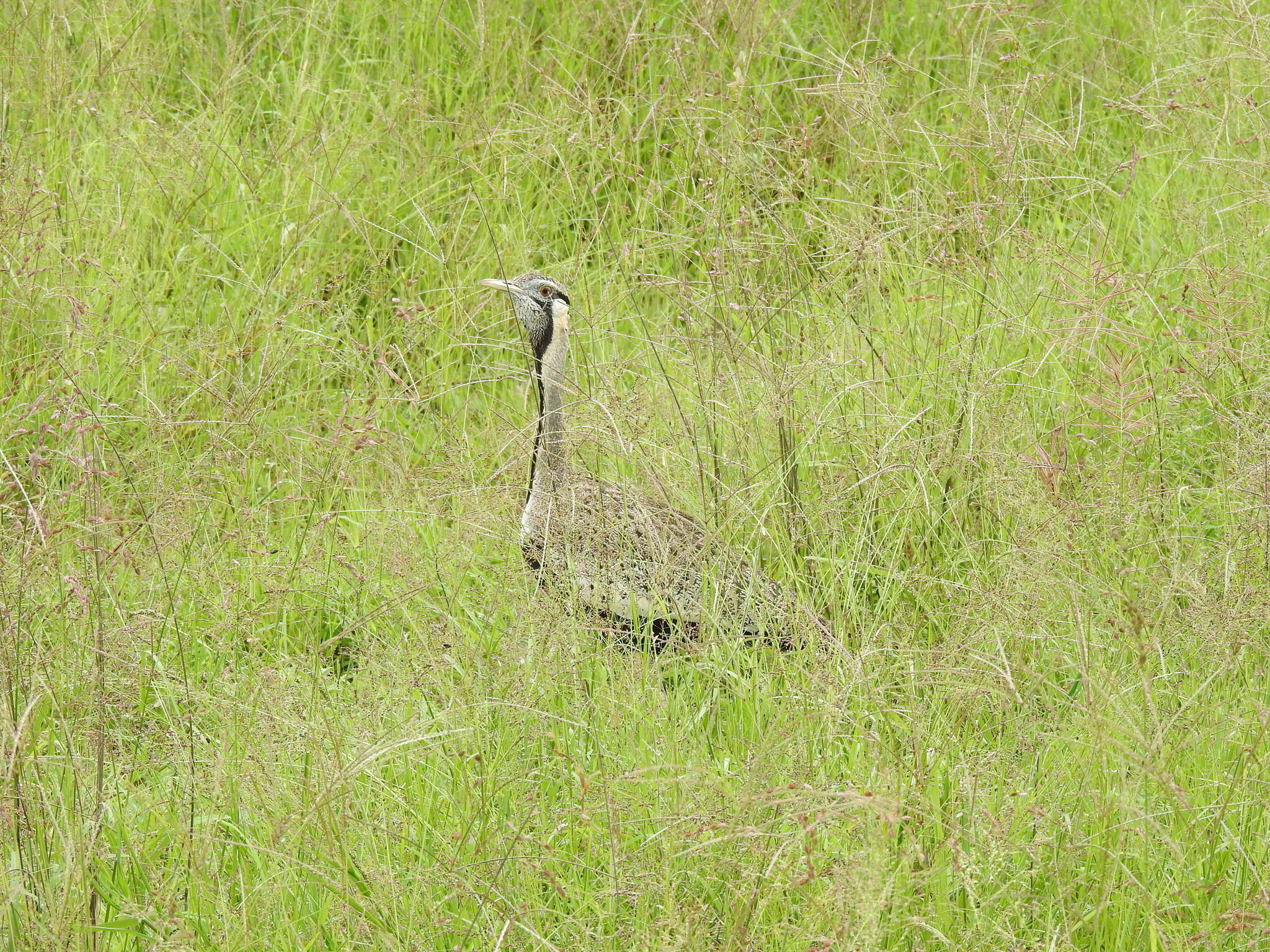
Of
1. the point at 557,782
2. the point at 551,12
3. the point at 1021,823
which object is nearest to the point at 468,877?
the point at 557,782

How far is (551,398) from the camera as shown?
4.27 meters

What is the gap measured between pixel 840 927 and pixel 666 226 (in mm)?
A: 3496

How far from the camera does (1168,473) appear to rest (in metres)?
3.96

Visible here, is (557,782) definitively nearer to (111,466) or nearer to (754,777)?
(754,777)

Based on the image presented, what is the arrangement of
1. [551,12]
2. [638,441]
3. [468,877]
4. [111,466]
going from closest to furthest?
[468,877], [638,441], [111,466], [551,12]

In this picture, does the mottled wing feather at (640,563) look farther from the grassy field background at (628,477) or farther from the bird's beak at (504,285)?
the bird's beak at (504,285)

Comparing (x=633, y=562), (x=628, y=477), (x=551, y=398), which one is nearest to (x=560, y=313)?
(x=551, y=398)

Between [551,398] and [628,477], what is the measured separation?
1.16 feet

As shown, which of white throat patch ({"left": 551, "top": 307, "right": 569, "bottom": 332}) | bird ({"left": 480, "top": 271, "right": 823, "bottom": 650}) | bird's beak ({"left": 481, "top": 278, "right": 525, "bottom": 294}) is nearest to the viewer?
bird ({"left": 480, "top": 271, "right": 823, "bottom": 650})

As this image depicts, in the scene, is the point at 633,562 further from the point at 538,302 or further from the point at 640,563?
the point at 538,302

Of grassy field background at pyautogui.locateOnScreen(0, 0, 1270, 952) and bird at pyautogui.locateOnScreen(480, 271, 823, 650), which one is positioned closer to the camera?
grassy field background at pyautogui.locateOnScreen(0, 0, 1270, 952)

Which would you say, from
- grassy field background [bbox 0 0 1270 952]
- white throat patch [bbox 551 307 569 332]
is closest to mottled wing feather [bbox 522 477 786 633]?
grassy field background [bbox 0 0 1270 952]

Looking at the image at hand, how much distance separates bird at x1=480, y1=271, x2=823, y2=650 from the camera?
3188 millimetres

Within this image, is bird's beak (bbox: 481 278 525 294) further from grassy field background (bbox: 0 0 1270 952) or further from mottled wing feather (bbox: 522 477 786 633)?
mottled wing feather (bbox: 522 477 786 633)
